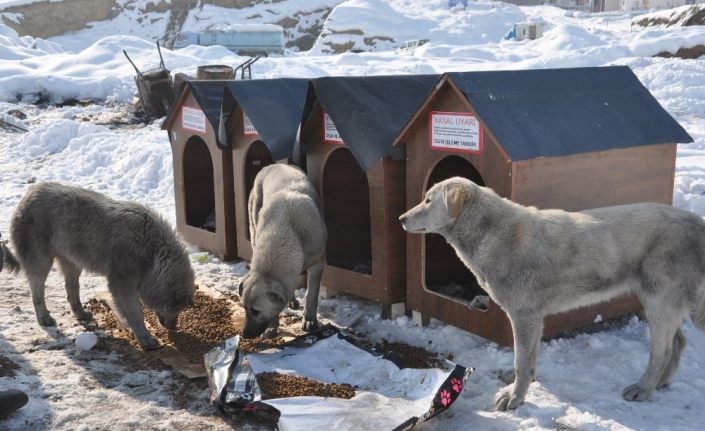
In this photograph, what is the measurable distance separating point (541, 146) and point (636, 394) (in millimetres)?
2067

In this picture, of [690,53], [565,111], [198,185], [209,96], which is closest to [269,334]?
[565,111]

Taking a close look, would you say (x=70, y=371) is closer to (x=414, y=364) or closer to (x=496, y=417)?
(x=414, y=364)

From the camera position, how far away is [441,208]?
16.8 ft

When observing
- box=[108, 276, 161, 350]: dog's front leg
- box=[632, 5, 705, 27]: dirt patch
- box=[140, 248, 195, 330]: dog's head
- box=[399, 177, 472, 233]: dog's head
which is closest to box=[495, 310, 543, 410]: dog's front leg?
box=[399, 177, 472, 233]: dog's head

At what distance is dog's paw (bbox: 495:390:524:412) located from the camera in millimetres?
4801

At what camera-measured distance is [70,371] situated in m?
5.71

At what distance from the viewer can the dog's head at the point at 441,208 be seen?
4996 millimetres

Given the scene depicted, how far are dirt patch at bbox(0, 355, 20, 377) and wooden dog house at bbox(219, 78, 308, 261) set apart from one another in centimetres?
327

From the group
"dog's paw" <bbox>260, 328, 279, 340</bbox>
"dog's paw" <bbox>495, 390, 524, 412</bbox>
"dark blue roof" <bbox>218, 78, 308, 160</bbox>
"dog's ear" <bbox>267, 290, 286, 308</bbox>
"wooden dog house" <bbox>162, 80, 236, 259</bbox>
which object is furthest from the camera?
"wooden dog house" <bbox>162, 80, 236, 259</bbox>

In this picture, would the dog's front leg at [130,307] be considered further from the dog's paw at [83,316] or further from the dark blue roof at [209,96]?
the dark blue roof at [209,96]

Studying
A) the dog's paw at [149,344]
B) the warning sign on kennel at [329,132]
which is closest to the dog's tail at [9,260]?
the dog's paw at [149,344]

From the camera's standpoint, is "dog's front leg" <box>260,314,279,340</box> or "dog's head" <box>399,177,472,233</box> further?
"dog's front leg" <box>260,314,279,340</box>

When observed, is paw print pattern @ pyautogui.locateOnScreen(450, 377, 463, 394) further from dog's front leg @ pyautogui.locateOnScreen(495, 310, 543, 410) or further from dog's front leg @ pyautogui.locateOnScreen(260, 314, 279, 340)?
dog's front leg @ pyautogui.locateOnScreen(260, 314, 279, 340)

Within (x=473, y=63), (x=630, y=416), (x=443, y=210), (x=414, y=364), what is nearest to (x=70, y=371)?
(x=414, y=364)
